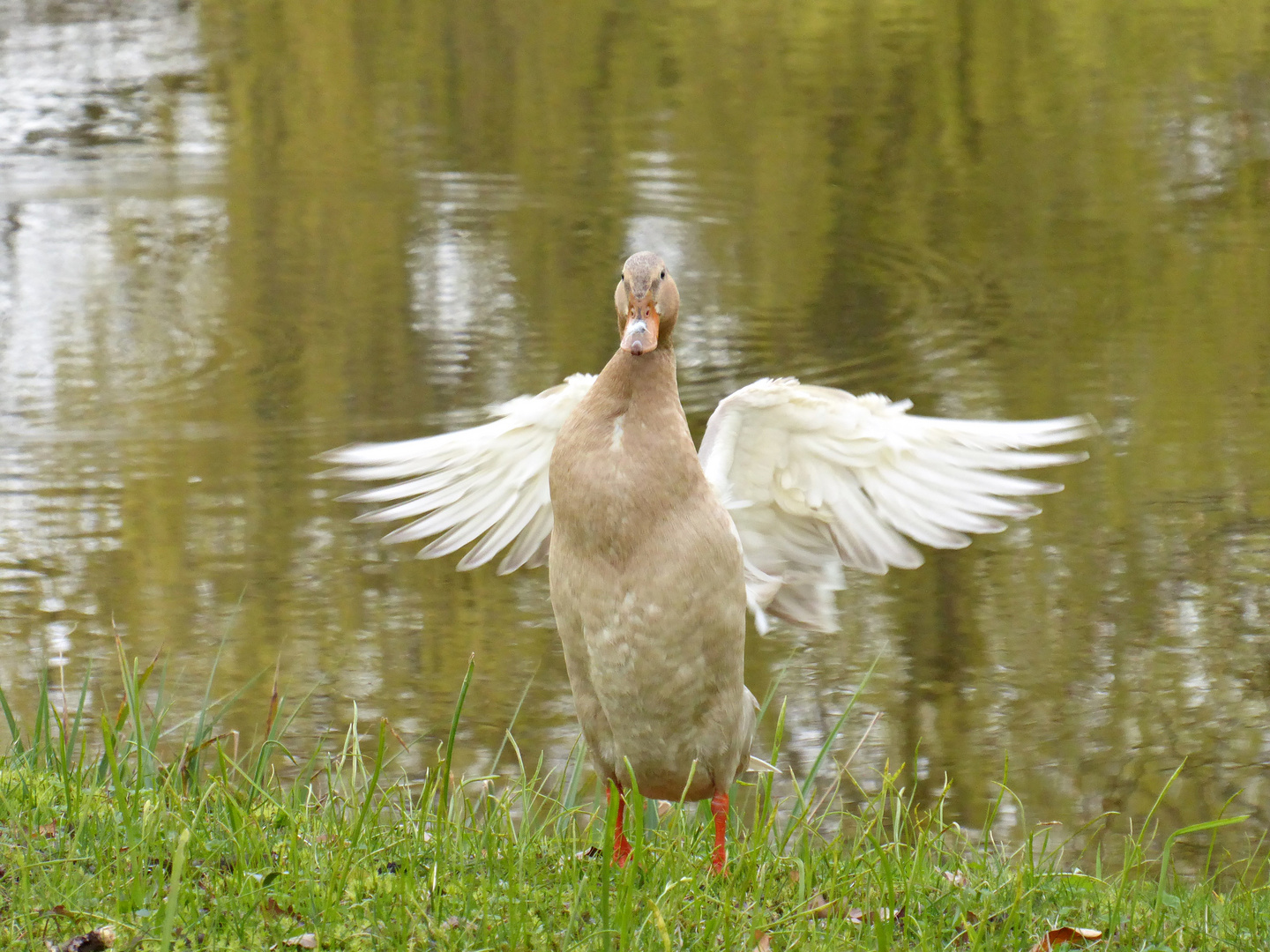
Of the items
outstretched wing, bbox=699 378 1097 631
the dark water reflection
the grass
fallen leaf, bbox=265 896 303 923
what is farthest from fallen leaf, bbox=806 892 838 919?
the dark water reflection

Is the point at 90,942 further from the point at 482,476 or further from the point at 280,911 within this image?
the point at 482,476

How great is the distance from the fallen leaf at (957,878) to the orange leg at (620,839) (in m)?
0.71

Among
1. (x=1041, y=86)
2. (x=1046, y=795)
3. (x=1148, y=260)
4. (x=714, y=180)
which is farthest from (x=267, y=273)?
(x=1041, y=86)

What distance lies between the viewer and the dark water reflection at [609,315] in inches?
215

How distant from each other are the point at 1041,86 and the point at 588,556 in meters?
11.1

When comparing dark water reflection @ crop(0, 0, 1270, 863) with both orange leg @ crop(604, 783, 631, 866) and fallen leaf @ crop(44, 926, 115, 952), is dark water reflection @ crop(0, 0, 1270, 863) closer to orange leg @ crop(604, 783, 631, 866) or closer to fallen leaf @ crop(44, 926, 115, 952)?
orange leg @ crop(604, 783, 631, 866)

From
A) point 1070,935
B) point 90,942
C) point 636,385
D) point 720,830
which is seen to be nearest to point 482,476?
point 636,385

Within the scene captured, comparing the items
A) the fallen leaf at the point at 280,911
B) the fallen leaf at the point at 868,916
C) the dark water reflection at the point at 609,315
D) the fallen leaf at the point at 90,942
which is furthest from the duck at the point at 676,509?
the dark water reflection at the point at 609,315

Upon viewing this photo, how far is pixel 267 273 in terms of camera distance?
9492 millimetres

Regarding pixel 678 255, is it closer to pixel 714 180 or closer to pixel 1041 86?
pixel 714 180

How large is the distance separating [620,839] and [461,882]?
42cm

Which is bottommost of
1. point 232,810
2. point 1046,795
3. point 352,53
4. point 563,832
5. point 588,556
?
point 1046,795

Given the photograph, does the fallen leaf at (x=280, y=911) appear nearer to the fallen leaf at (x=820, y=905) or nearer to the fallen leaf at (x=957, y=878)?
the fallen leaf at (x=820, y=905)

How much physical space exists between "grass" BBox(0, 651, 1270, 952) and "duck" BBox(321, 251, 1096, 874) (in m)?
0.21
